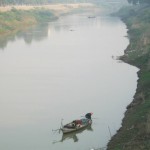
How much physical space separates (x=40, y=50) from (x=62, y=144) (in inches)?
1270

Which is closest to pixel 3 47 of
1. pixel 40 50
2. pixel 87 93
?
pixel 40 50

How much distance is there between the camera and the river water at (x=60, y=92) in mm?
23141

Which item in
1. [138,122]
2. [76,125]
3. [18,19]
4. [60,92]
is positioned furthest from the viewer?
[18,19]

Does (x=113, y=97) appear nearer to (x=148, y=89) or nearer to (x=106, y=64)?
(x=148, y=89)

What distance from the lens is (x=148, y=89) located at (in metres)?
28.9

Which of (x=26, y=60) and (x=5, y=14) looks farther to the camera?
(x=5, y=14)

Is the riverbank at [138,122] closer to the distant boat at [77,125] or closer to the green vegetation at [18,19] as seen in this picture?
the distant boat at [77,125]

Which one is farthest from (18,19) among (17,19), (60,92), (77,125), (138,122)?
(138,122)

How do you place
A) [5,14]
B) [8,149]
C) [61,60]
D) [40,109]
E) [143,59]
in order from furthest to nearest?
[5,14], [61,60], [143,59], [40,109], [8,149]

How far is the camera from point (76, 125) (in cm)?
2381

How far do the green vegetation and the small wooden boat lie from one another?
51.1m

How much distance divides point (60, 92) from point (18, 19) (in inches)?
2479

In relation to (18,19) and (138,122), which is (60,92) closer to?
(138,122)

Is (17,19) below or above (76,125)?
below
